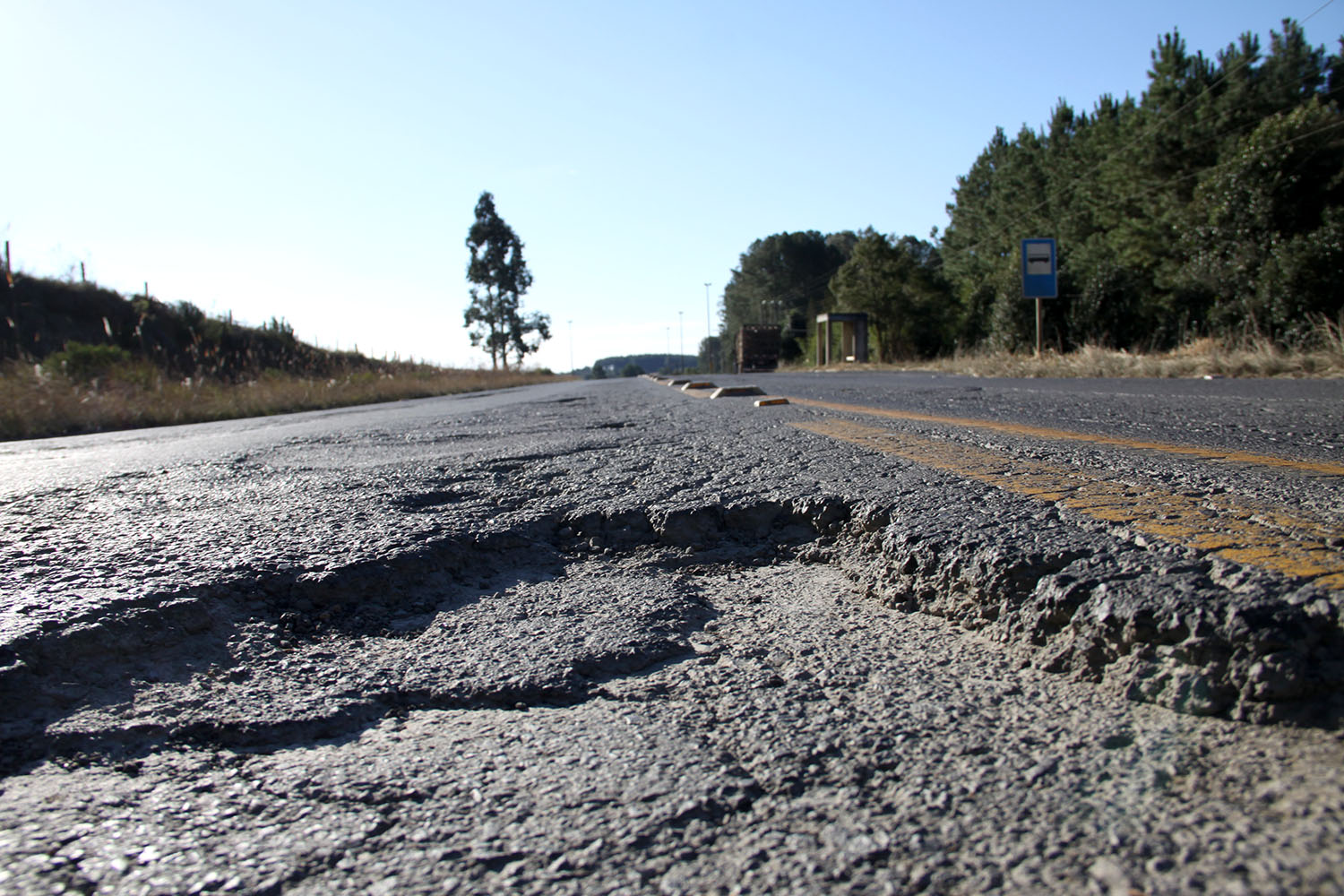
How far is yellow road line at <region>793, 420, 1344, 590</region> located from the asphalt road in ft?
0.03

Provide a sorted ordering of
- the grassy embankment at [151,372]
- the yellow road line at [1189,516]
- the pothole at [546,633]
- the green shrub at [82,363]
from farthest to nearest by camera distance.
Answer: the green shrub at [82,363] → the grassy embankment at [151,372] → the yellow road line at [1189,516] → the pothole at [546,633]

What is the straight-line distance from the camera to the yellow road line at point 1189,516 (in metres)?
1.13

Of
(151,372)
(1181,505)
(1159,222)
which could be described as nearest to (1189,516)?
(1181,505)

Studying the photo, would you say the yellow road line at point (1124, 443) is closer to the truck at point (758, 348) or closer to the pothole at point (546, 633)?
the pothole at point (546, 633)

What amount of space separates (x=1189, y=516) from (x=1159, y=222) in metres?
27.4

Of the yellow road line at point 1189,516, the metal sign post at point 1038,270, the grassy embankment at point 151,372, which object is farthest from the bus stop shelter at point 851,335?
the yellow road line at point 1189,516

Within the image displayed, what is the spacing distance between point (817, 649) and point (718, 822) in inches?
19.4

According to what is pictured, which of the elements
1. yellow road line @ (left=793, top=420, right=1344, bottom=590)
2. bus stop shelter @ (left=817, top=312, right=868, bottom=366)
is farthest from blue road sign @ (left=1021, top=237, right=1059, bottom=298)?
bus stop shelter @ (left=817, top=312, right=868, bottom=366)

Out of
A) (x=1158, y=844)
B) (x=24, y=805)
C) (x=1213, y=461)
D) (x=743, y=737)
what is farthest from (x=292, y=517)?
(x=1213, y=461)

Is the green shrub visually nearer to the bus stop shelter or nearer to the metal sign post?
the metal sign post

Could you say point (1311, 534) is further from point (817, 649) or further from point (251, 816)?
point (251, 816)

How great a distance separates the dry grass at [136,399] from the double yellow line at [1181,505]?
885cm

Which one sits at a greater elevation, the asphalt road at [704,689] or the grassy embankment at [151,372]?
the grassy embankment at [151,372]

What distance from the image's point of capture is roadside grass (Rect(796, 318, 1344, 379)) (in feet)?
28.3
